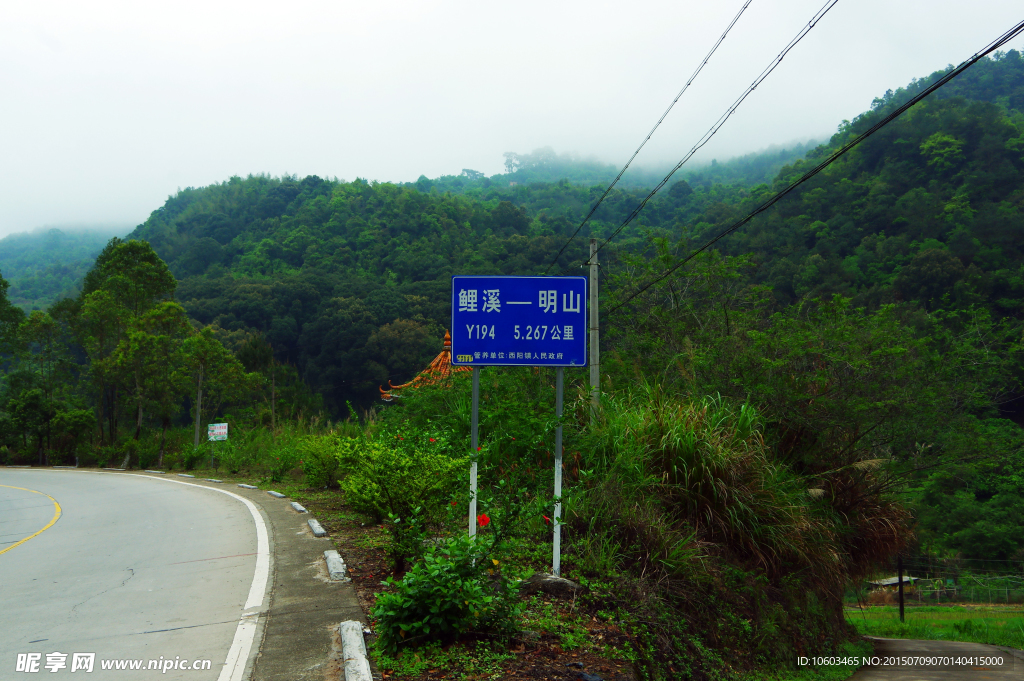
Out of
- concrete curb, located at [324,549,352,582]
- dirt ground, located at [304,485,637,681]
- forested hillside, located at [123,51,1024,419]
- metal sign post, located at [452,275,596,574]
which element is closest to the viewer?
dirt ground, located at [304,485,637,681]

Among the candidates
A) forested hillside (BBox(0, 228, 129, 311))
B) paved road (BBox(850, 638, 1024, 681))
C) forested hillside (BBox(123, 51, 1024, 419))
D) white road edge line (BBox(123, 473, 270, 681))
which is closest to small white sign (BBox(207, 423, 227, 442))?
white road edge line (BBox(123, 473, 270, 681))

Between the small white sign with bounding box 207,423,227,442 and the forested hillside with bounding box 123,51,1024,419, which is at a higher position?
the forested hillside with bounding box 123,51,1024,419

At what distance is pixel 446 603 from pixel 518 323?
2.93 metres

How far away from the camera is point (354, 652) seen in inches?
188

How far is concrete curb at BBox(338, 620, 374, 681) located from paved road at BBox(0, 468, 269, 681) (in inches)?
28.1

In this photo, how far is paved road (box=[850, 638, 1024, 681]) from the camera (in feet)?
35.6

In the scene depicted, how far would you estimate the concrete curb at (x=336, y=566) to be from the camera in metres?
6.98

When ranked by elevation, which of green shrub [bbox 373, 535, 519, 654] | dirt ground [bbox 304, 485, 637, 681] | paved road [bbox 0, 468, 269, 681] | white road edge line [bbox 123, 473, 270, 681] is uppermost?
green shrub [bbox 373, 535, 519, 654]

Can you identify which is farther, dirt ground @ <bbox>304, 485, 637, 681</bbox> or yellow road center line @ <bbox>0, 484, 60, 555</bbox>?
yellow road center line @ <bbox>0, 484, 60, 555</bbox>

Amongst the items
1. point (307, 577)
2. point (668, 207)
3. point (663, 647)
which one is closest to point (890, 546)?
point (663, 647)

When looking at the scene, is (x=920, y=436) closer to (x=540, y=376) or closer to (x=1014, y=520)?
(x=540, y=376)

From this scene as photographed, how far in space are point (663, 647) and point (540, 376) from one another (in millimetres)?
6347

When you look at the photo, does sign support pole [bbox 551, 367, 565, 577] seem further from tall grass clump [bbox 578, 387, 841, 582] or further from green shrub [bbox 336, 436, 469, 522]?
green shrub [bbox 336, 436, 469, 522]

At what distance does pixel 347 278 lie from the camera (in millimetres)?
65562
